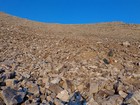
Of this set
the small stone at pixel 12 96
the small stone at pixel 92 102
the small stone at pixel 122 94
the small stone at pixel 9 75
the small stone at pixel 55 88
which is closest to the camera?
the small stone at pixel 12 96

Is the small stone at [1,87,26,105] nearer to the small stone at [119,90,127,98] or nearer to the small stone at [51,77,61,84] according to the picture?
the small stone at [51,77,61,84]

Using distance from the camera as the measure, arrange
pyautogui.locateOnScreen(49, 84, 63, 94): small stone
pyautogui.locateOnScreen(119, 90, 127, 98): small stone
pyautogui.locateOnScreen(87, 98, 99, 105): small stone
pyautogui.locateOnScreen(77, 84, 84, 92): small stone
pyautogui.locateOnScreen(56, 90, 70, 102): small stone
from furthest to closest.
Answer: pyautogui.locateOnScreen(77, 84, 84, 92): small stone < pyautogui.locateOnScreen(49, 84, 63, 94): small stone < pyautogui.locateOnScreen(119, 90, 127, 98): small stone < pyautogui.locateOnScreen(56, 90, 70, 102): small stone < pyautogui.locateOnScreen(87, 98, 99, 105): small stone

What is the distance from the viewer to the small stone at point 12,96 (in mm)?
6047

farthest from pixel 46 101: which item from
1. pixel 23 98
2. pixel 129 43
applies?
pixel 129 43

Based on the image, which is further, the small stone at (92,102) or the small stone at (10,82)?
the small stone at (10,82)

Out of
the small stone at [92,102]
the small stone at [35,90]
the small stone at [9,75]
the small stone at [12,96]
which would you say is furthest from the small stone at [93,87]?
the small stone at [9,75]

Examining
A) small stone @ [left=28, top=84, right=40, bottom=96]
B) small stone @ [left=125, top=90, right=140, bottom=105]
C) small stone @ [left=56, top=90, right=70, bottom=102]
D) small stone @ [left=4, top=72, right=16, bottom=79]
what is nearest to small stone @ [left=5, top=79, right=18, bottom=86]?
small stone @ [left=4, top=72, right=16, bottom=79]

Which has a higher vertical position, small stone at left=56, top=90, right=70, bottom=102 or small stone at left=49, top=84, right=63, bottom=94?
small stone at left=49, top=84, right=63, bottom=94

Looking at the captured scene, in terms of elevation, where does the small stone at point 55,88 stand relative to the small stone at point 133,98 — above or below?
above

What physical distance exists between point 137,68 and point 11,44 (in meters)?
4.56

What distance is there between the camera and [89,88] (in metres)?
7.18

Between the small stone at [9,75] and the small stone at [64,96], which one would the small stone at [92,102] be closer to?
the small stone at [64,96]

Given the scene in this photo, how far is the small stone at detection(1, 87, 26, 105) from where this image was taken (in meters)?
6.05

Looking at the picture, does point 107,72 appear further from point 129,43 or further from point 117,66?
point 129,43
